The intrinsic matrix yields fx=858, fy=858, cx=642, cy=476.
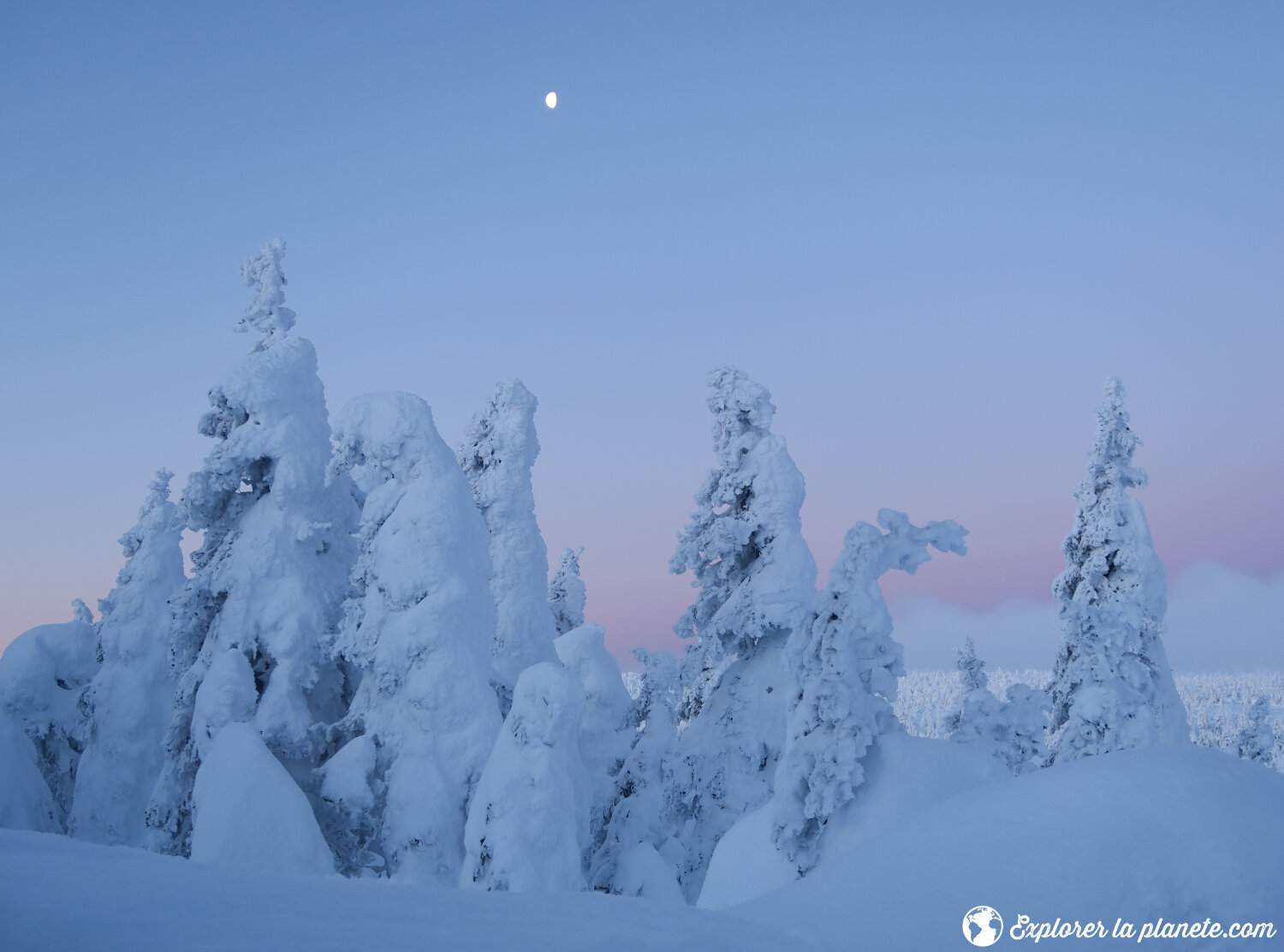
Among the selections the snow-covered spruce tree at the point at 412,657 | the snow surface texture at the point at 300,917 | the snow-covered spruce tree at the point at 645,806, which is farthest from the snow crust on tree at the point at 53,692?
the snow surface texture at the point at 300,917

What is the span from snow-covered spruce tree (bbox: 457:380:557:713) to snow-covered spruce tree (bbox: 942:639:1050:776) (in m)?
13.6

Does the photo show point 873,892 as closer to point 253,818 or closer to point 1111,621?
point 253,818

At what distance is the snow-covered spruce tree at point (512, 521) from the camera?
24.1 meters

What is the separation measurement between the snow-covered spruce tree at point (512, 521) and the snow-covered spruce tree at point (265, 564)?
189 inches

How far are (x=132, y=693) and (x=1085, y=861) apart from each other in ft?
86.8

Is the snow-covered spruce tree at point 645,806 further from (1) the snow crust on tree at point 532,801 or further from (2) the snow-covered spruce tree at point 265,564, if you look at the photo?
(2) the snow-covered spruce tree at point 265,564

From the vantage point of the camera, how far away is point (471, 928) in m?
4.57

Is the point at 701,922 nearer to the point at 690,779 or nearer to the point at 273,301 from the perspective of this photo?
the point at 690,779

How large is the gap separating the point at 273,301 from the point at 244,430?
359 cm

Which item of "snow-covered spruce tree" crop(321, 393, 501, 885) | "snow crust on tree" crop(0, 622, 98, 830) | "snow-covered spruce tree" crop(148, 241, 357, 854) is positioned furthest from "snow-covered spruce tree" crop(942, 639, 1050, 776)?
"snow crust on tree" crop(0, 622, 98, 830)

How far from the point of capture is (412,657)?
16984 millimetres

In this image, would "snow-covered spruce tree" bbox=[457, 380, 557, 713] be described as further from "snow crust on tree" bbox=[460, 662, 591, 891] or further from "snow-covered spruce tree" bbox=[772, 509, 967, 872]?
"snow-covered spruce tree" bbox=[772, 509, 967, 872]

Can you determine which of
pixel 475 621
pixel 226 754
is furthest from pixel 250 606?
pixel 475 621

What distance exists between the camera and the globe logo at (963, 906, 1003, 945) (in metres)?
5.15
